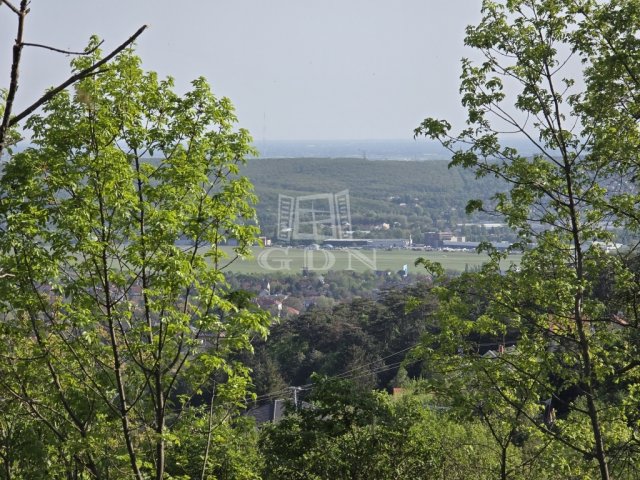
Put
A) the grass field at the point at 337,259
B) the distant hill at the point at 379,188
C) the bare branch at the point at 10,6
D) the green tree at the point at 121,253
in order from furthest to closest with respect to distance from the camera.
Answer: the distant hill at the point at 379,188 < the grass field at the point at 337,259 < the green tree at the point at 121,253 < the bare branch at the point at 10,6

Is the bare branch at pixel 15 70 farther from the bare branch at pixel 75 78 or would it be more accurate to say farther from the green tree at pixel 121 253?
the green tree at pixel 121 253

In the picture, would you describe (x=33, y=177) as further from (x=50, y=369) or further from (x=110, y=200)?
(x=50, y=369)

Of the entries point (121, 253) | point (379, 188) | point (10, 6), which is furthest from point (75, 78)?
point (379, 188)

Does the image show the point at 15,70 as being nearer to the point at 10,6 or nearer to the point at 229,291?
the point at 10,6

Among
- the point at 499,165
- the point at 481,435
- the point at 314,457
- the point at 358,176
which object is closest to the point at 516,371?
the point at 499,165

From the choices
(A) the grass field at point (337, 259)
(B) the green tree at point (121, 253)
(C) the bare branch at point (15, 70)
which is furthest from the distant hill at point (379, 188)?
(C) the bare branch at point (15, 70)

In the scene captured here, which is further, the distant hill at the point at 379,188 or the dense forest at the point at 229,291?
the distant hill at the point at 379,188

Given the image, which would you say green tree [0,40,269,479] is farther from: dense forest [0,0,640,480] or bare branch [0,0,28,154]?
bare branch [0,0,28,154]
